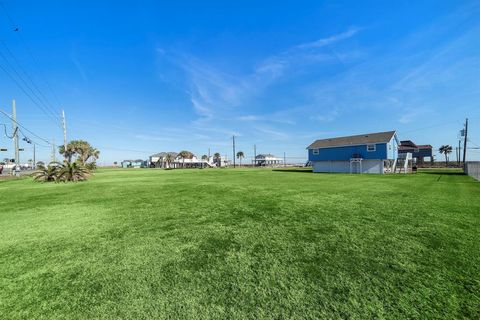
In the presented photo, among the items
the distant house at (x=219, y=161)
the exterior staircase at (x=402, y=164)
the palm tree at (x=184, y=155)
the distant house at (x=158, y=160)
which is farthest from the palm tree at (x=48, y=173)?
the distant house at (x=219, y=161)

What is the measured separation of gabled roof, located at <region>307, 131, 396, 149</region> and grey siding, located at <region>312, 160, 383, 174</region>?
9.09 feet

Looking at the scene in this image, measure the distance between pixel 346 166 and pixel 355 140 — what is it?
14.2 feet

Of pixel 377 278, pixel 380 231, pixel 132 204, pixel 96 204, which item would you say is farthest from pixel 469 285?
pixel 96 204

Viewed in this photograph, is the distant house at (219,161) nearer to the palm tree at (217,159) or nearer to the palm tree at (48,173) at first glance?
the palm tree at (217,159)

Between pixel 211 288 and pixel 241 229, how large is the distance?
2316 millimetres

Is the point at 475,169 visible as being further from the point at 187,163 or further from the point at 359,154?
the point at 187,163

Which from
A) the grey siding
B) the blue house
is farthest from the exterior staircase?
the grey siding

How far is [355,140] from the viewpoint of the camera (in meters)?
34.5

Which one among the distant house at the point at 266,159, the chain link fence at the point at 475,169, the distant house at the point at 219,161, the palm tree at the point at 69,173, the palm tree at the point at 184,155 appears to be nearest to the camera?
the chain link fence at the point at 475,169

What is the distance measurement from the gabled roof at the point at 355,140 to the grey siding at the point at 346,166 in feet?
9.09

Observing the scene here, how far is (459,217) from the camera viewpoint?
617 cm

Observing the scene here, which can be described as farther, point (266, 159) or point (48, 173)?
point (266, 159)

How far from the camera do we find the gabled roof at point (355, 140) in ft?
104

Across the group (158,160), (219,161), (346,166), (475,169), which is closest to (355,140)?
(346,166)
